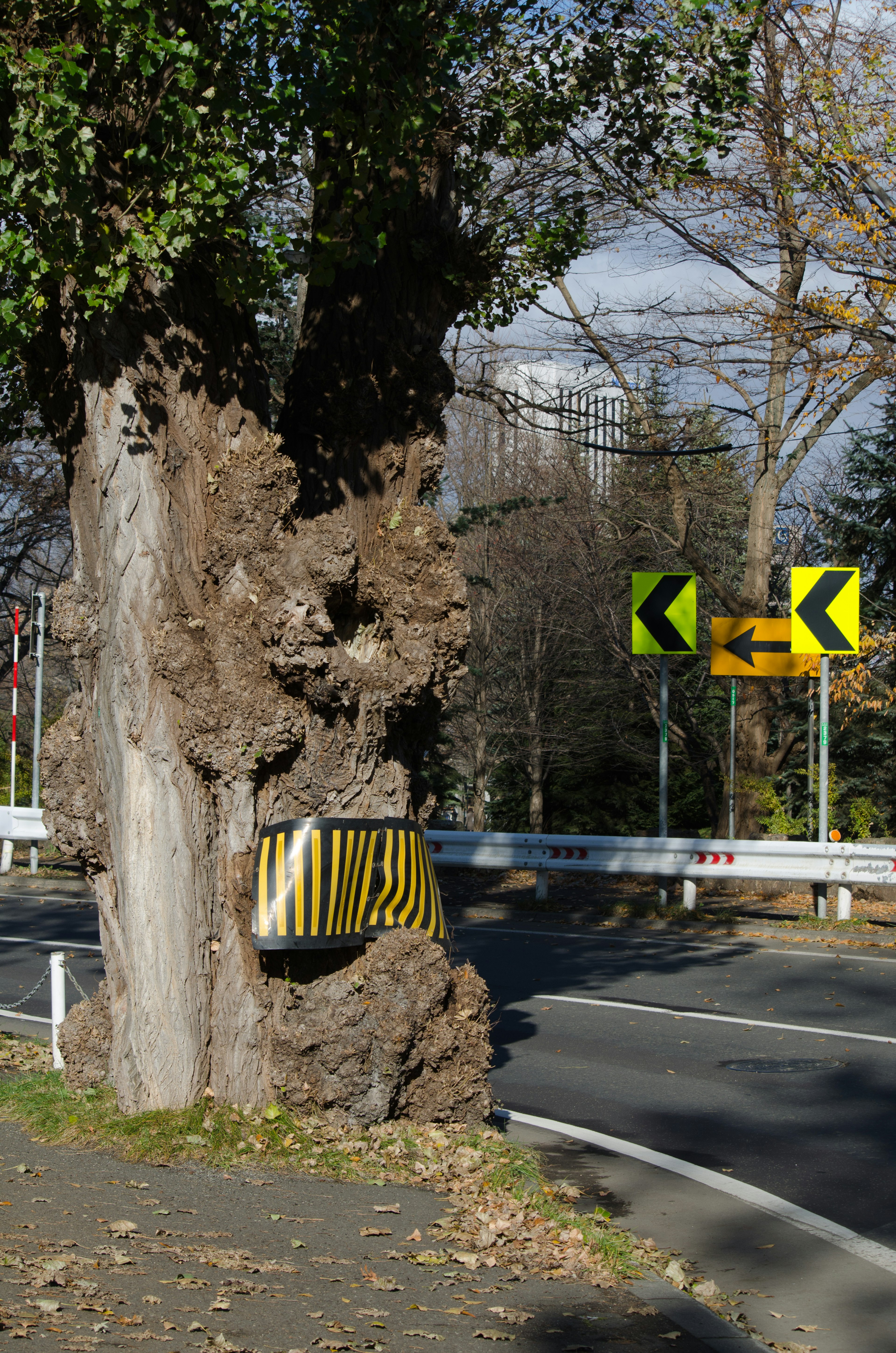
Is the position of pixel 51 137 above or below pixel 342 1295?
above

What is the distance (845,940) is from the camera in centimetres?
1294

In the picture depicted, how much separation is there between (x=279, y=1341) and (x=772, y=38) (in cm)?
1483

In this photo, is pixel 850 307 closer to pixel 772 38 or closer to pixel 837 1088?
pixel 772 38

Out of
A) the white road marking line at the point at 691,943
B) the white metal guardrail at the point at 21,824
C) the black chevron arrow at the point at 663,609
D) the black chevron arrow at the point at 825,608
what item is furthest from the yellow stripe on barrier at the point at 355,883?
the white metal guardrail at the point at 21,824

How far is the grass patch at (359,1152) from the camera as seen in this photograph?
5078 millimetres

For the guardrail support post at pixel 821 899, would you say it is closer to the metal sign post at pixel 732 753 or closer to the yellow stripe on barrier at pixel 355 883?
the metal sign post at pixel 732 753

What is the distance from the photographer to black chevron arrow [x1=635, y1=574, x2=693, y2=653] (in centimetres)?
1537

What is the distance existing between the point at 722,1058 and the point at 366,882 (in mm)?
3545

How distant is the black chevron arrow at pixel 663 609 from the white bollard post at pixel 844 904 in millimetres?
3308

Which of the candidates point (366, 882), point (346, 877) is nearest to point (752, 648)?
point (366, 882)

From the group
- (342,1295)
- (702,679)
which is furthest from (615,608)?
(342,1295)

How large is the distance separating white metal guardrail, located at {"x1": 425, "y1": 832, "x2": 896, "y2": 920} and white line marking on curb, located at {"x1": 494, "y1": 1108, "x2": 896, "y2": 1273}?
7668mm

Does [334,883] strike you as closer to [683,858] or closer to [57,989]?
[57,989]

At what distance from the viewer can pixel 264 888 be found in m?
5.81
